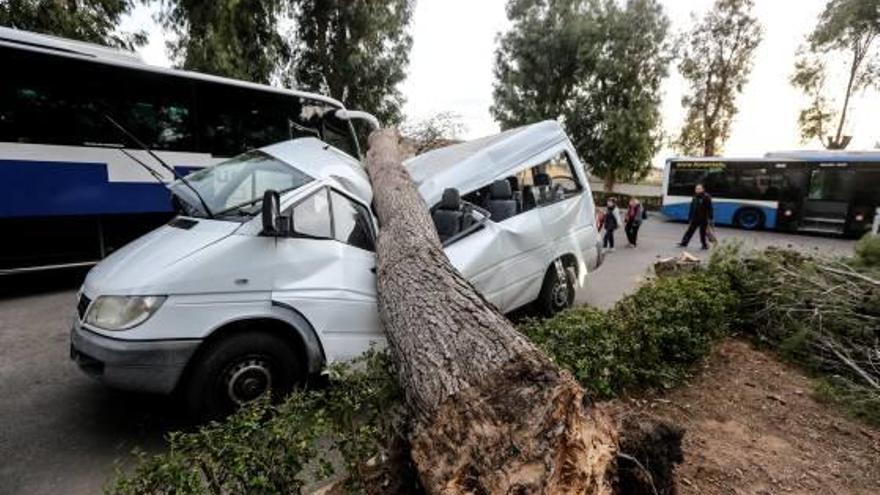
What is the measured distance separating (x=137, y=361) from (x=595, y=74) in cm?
2508

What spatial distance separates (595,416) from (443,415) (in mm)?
640

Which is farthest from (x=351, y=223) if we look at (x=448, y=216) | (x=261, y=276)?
(x=448, y=216)

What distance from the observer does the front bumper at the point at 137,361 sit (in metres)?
2.91

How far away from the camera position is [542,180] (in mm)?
6195

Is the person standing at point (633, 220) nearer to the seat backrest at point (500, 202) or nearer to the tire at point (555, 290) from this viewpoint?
the tire at point (555, 290)

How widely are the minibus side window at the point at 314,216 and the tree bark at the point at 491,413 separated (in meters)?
1.38

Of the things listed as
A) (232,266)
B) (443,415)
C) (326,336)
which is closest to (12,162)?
(232,266)

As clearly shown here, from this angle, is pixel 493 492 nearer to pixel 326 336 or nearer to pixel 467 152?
pixel 326 336

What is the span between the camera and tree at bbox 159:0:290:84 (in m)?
13.8

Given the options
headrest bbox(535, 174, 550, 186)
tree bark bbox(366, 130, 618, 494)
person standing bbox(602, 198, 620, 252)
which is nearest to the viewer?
tree bark bbox(366, 130, 618, 494)

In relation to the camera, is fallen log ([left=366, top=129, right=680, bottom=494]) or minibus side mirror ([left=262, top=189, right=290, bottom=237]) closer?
fallen log ([left=366, top=129, right=680, bottom=494])

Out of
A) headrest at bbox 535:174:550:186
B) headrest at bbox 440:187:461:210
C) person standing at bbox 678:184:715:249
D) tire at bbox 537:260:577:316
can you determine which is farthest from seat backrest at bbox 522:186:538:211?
person standing at bbox 678:184:715:249

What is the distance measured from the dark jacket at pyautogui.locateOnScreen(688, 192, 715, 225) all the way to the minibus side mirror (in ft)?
36.1

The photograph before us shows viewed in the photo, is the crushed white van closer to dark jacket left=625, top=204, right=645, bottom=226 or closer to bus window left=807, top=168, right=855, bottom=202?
dark jacket left=625, top=204, right=645, bottom=226
